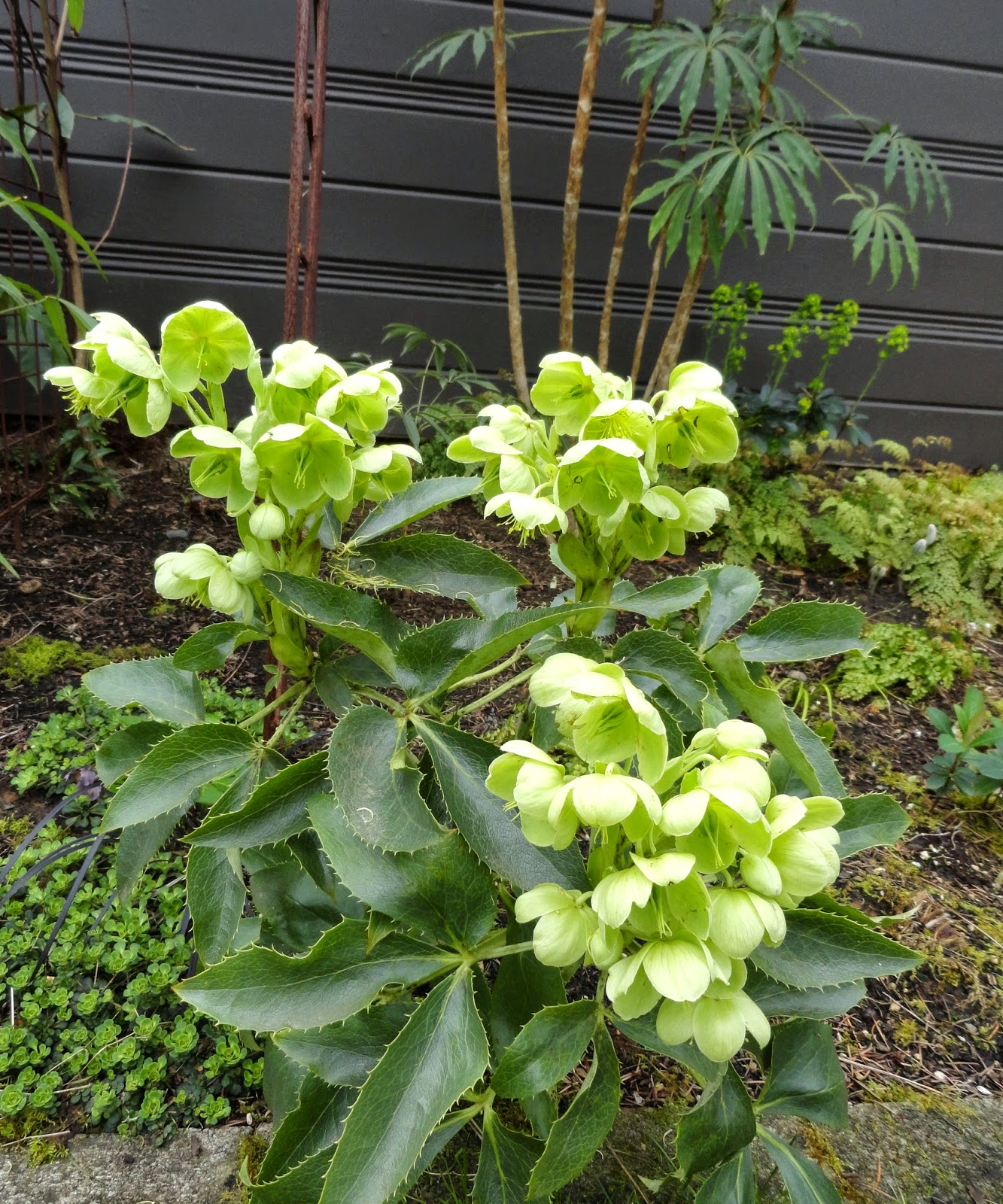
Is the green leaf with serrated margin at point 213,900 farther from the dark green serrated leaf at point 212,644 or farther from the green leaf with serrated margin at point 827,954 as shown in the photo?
the green leaf with serrated margin at point 827,954

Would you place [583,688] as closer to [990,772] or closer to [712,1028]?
[712,1028]

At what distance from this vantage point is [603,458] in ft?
1.95

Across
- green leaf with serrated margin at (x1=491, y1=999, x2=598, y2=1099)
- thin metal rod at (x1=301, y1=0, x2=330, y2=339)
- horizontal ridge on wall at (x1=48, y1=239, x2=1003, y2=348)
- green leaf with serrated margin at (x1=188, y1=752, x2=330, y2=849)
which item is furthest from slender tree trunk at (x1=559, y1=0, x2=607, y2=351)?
green leaf with serrated margin at (x1=491, y1=999, x2=598, y2=1099)

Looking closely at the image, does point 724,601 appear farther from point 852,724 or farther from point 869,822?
point 852,724

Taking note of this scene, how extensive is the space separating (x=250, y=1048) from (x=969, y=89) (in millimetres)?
3862

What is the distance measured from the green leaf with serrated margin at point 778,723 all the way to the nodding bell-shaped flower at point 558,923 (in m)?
0.21

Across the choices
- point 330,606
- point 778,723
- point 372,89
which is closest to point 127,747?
point 330,606

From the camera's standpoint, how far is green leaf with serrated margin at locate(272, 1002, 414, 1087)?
0.64m

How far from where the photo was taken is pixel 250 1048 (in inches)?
37.6

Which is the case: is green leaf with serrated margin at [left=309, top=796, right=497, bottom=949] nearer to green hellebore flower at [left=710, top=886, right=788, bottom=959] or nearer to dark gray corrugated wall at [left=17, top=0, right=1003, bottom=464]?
green hellebore flower at [left=710, top=886, right=788, bottom=959]

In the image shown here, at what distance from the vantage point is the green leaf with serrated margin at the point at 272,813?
59 centimetres

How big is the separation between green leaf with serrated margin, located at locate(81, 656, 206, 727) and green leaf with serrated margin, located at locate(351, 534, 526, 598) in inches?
9.3

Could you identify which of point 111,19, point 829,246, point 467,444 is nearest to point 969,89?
point 829,246

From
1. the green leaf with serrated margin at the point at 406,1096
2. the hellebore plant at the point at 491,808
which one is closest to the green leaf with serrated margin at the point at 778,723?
the hellebore plant at the point at 491,808
